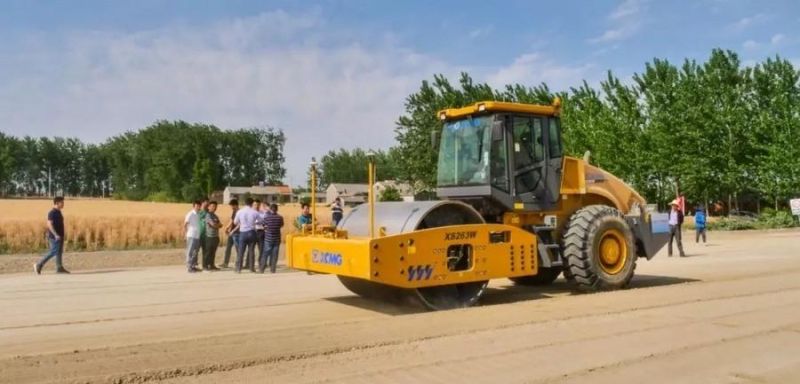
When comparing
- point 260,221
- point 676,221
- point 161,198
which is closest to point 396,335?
point 260,221

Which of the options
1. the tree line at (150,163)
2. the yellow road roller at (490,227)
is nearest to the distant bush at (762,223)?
the yellow road roller at (490,227)

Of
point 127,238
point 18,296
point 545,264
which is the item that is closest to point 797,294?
point 545,264

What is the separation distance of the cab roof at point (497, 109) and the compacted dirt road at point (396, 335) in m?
2.62

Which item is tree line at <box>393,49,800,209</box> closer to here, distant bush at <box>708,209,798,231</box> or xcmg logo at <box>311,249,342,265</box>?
distant bush at <box>708,209,798,231</box>

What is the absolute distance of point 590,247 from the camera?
33.4ft

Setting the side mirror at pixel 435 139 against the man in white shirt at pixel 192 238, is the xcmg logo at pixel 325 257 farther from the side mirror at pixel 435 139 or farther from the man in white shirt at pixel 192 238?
the man in white shirt at pixel 192 238

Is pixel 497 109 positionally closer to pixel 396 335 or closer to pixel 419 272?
pixel 419 272

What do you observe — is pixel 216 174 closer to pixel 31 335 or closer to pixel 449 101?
pixel 449 101

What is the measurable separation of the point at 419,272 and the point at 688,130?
36821 millimetres

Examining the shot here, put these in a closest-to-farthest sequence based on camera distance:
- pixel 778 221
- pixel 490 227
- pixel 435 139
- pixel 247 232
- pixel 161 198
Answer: pixel 490 227
pixel 435 139
pixel 247 232
pixel 778 221
pixel 161 198

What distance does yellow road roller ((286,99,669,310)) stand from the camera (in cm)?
873

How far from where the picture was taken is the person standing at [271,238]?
14992 millimetres

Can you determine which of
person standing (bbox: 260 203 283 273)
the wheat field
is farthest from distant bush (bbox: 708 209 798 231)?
person standing (bbox: 260 203 283 273)

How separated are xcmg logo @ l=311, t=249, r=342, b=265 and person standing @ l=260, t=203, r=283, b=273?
5.76 m
